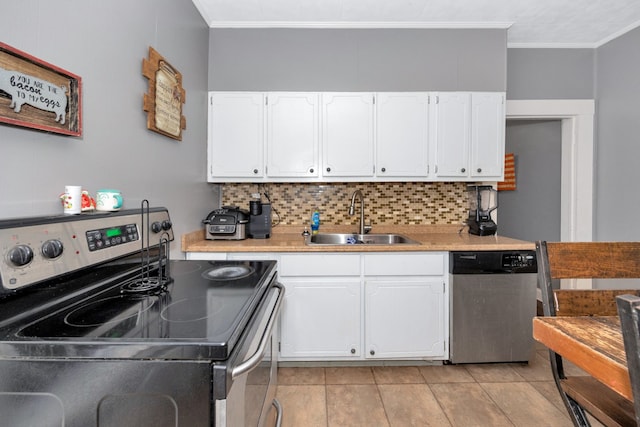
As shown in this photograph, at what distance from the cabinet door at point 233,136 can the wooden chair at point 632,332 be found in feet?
7.26

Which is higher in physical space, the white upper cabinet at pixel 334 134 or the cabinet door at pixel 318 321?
the white upper cabinet at pixel 334 134

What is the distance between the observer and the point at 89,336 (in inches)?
27.1

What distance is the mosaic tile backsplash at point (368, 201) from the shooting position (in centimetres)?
272

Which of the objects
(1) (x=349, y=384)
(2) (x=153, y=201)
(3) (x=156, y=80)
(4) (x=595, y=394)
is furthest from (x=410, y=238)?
(3) (x=156, y=80)

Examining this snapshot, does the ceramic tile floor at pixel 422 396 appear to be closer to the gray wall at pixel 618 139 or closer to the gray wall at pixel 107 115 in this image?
the gray wall at pixel 107 115

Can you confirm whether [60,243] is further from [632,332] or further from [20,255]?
[632,332]

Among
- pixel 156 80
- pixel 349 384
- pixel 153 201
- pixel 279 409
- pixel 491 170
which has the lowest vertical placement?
pixel 349 384

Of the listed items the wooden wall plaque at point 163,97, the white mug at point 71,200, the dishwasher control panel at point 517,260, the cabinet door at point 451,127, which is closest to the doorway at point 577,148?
the cabinet door at point 451,127

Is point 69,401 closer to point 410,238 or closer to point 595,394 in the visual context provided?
point 595,394

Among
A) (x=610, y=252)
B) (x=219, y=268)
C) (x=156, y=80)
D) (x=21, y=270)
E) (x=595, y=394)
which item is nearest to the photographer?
(x=21, y=270)

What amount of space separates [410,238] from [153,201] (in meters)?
1.79

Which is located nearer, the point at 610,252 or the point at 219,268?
the point at 610,252

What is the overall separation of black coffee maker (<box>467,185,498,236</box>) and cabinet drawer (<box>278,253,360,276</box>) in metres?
1.12

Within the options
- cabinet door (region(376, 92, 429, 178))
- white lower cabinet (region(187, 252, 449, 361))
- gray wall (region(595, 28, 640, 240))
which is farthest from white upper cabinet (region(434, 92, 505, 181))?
gray wall (region(595, 28, 640, 240))
